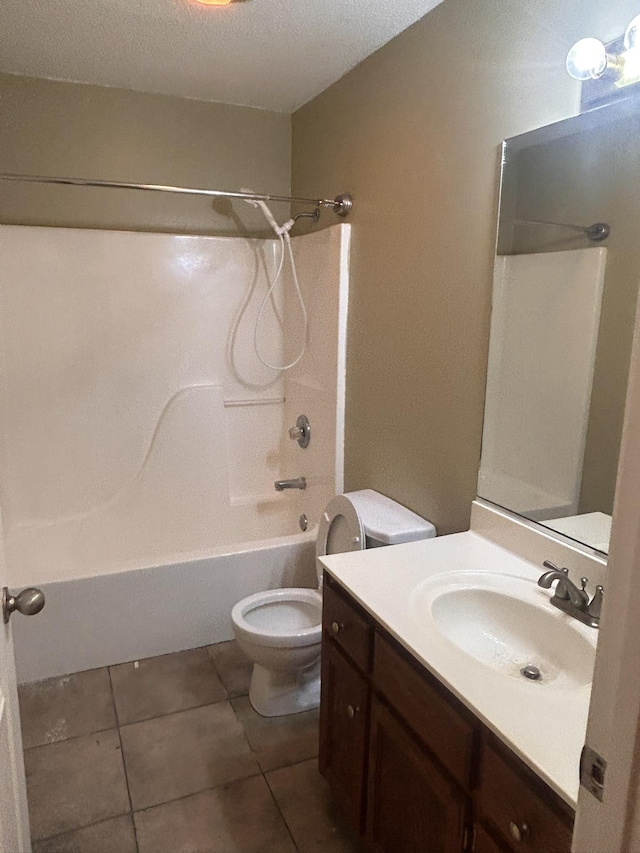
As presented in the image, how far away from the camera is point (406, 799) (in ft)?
4.42

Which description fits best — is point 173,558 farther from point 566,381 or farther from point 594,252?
point 594,252

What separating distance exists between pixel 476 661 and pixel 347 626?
44 centimetres

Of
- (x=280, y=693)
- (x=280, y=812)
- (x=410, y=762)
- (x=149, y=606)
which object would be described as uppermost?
(x=410, y=762)

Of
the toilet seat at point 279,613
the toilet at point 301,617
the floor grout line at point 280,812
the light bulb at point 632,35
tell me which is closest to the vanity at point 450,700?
the floor grout line at point 280,812

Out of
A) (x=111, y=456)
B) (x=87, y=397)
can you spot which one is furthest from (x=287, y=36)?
(x=111, y=456)

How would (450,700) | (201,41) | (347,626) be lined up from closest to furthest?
(450,700) → (347,626) → (201,41)

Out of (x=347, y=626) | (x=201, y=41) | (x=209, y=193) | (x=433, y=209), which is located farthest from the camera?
(x=209, y=193)

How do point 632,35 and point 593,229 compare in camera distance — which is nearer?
point 632,35

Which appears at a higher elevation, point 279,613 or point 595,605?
point 595,605

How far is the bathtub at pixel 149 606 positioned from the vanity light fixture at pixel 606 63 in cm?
200

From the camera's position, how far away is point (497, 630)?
149 centimetres

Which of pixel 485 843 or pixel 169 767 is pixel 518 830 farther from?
pixel 169 767

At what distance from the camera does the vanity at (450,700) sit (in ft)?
3.29

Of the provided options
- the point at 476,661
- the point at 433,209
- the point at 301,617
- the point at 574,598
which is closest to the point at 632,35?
the point at 433,209
